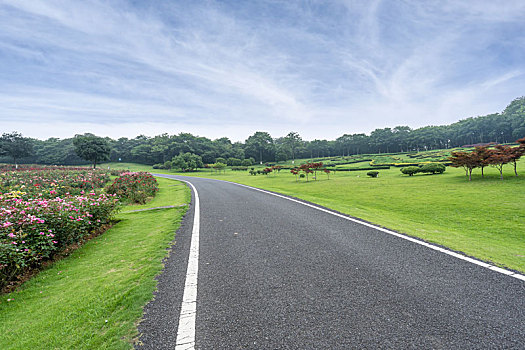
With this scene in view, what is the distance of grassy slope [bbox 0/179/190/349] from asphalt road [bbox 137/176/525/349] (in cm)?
27

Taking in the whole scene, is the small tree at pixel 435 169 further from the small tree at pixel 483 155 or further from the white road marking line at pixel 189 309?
the white road marking line at pixel 189 309

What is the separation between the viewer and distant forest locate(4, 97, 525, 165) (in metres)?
85.6

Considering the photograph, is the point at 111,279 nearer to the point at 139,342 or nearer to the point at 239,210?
the point at 139,342

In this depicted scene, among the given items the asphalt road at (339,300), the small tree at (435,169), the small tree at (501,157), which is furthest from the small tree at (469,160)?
the asphalt road at (339,300)

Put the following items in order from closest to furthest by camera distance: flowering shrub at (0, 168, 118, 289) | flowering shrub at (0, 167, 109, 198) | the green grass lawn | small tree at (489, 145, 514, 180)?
1. flowering shrub at (0, 168, 118, 289)
2. the green grass lawn
3. flowering shrub at (0, 167, 109, 198)
4. small tree at (489, 145, 514, 180)

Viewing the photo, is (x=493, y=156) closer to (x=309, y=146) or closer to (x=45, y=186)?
(x=45, y=186)

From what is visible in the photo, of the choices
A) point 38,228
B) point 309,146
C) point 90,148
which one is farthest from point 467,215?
point 309,146

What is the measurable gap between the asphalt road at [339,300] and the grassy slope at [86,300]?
272mm

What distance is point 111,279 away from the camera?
3643 mm

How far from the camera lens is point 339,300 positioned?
108 inches

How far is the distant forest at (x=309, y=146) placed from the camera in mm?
85625

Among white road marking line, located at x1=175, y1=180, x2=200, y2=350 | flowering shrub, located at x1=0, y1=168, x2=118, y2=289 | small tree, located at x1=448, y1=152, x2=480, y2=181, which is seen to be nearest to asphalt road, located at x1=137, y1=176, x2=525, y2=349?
white road marking line, located at x1=175, y1=180, x2=200, y2=350

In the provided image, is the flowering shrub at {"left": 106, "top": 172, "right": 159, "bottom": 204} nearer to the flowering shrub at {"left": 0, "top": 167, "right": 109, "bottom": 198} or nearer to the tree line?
the flowering shrub at {"left": 0, "top": 167, "right": 109, "bottom": 198}

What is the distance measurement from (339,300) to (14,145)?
242 feet
